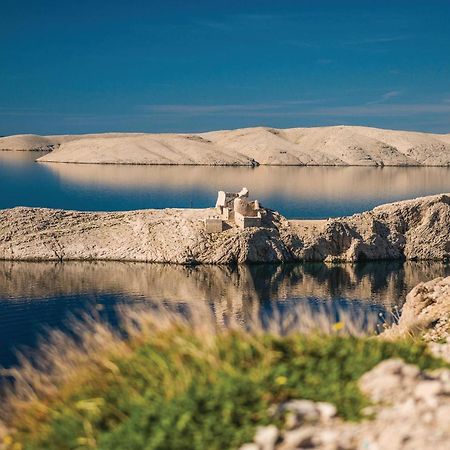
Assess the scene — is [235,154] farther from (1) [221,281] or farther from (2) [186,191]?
(1) [221,281]

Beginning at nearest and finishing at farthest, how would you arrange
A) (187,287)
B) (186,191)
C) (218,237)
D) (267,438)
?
(267,438) < (187,287) < (218,237) < (186,191)

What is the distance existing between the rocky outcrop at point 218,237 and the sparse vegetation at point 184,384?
35519 mm

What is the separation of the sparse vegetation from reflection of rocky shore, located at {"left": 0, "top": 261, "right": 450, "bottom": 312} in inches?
952

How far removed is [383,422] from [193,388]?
1.52m

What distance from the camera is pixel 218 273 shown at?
131 feet

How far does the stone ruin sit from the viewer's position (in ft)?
144

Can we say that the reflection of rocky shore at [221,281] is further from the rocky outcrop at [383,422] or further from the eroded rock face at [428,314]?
the rocky outcrop at [383,422]

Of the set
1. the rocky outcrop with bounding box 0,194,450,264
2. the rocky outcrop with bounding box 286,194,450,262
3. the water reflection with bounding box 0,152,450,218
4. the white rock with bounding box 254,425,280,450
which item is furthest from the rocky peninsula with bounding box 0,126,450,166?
the white rock with bounding box 254,425,280,450

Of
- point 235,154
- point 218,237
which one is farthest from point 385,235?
point 235,154

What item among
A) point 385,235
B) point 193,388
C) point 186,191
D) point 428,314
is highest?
point 186,191

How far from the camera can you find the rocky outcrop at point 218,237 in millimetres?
43188

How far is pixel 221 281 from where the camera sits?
124ft

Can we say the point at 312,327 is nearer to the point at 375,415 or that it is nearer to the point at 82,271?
the point at 375,415

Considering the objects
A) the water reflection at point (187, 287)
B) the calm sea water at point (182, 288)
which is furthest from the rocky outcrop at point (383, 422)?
the water reflection at point (187, 287)
